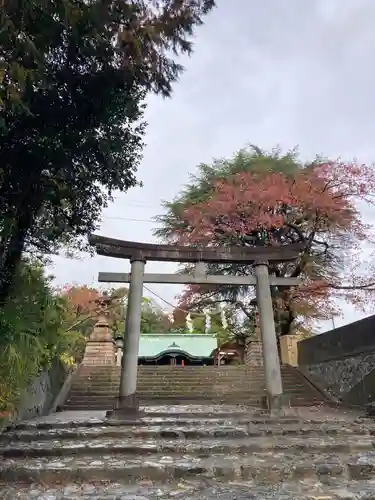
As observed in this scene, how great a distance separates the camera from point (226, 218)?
1536 cm

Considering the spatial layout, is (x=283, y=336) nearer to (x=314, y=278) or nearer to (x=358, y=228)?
(x=314, y=278)

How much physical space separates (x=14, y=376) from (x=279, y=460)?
10.9ft

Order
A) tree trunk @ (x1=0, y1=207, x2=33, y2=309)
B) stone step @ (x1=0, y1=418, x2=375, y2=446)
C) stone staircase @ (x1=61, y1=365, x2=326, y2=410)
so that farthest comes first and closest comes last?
stone staircase @ (x1=61, y1=365, x2=326, y2=410), stone step @ (x1=0, y1=418, x2=375, y2=446), tree trunk @ (x1=0, y1=207, x2=33, y2=309)

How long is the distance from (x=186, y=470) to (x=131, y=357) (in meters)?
3.62

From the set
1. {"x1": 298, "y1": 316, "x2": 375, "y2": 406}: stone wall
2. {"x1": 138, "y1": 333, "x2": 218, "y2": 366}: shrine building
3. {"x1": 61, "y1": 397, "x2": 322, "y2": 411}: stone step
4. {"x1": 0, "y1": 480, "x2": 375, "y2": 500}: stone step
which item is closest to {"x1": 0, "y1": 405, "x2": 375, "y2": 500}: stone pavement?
{"x1": 0, "y1": 480, "x2": 375, "y2": 500}: stone step

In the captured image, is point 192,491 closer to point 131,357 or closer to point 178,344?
point 131,357

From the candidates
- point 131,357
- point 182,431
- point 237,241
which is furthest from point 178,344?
point 182,431

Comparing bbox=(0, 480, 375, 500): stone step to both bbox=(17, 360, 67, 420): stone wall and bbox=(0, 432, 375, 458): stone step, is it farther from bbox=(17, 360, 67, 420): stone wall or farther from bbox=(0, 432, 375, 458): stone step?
bbox=(17, 360, 67, 420): stone wall

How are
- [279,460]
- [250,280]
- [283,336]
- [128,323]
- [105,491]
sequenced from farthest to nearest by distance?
[283,336]
[250,280]
[128,323]
[279,460]
[105,491]


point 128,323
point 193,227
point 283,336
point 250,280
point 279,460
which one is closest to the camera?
point 279,460

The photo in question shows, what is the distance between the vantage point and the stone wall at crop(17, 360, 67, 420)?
26.6 ft

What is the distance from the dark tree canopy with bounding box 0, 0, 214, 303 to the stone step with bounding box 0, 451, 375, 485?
2.05 meters

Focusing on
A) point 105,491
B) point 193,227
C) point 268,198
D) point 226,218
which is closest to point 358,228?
point 268,198

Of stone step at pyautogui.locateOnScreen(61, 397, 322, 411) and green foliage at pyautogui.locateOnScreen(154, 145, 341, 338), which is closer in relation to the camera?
stone step at pyautogui.locateOnScreen(61, 397, 322, 411)
